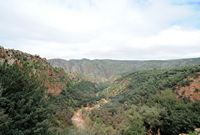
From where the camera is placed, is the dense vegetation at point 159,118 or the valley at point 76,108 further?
the dense vegetation at point 159,118


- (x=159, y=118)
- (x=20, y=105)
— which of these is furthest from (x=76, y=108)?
(x=20, y=105)

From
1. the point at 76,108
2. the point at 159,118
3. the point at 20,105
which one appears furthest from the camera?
the point at 76,108

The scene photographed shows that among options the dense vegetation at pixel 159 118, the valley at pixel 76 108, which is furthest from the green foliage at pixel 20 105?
the dense vegetation at pixel 159 118

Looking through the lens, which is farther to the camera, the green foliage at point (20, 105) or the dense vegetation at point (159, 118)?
the dense vegetation at point (159, 118)

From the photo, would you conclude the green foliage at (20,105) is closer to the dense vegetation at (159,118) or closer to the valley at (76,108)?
the valley at (76,108)

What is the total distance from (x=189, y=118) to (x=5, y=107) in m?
42.9

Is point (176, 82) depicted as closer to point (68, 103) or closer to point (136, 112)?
point (136, 112)

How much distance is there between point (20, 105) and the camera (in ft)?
81.3

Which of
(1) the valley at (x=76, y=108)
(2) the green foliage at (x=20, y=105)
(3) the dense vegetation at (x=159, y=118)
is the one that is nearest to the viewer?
(2) the green foliage at (x=20, y=105)

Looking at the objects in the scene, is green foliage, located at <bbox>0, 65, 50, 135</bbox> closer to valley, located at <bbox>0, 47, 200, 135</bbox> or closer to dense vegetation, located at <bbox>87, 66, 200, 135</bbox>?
valley, located at <bbox>0, 47, 200, 135</bbox>

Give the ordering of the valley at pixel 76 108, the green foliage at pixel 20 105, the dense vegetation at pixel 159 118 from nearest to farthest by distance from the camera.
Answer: the green foliage at pixel 20 105 → the valley at pixel 76 108 → the dense vegetation at pixel 159 118

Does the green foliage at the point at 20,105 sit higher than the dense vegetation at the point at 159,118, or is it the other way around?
the green foliage at the point at 20,105

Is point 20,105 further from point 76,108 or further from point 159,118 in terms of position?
point 76,108

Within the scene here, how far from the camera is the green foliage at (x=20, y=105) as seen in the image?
77.3ft
